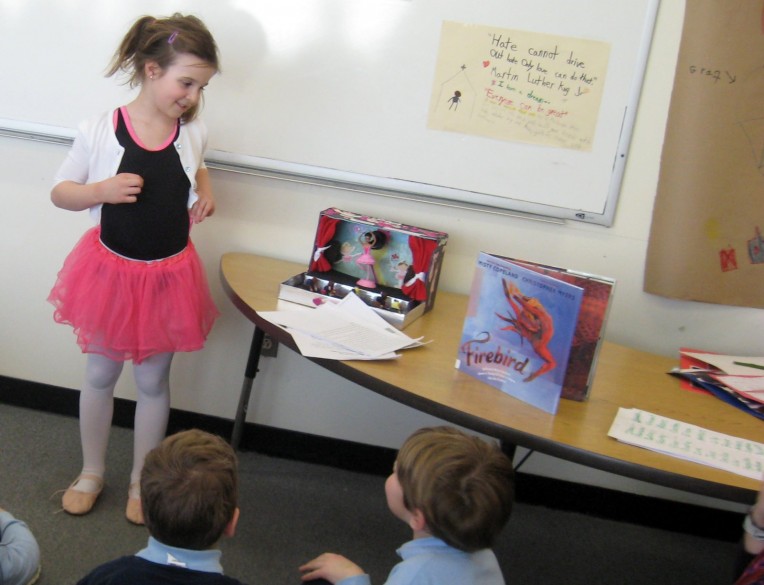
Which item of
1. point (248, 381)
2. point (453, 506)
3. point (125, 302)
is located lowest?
point (248, 381)

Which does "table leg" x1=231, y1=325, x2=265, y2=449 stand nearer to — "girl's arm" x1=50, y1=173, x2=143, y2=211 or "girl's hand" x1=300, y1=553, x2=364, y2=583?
"girl's arm" x1=50, y1=173, x2=143, y2=211

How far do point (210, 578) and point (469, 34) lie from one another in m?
1.56

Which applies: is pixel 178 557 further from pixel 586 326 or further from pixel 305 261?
pixel 305 261

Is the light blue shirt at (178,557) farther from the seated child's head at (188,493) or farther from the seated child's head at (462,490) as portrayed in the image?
the seated child's head at (462,490)

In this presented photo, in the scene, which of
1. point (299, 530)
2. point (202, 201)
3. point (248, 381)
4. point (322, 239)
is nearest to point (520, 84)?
point (322, 239)

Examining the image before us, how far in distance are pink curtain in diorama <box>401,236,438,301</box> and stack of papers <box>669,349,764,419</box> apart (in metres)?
0.65

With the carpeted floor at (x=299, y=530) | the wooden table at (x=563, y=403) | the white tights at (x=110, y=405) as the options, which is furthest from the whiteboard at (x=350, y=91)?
the carpeted floor at (x=299, y=530)

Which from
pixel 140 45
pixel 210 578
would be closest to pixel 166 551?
pixel 210 578

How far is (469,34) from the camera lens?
7.04 ft

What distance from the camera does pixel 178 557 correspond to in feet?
4.12

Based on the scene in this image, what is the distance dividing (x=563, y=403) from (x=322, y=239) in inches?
31.6

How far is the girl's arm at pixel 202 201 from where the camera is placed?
2066 mm

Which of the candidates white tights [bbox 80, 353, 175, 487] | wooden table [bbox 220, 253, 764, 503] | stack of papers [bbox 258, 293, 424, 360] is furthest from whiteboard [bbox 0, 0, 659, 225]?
white tights [bbox 80, 353, 175, 487]

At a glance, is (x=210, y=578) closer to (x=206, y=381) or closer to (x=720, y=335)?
(x=206, y=381)
